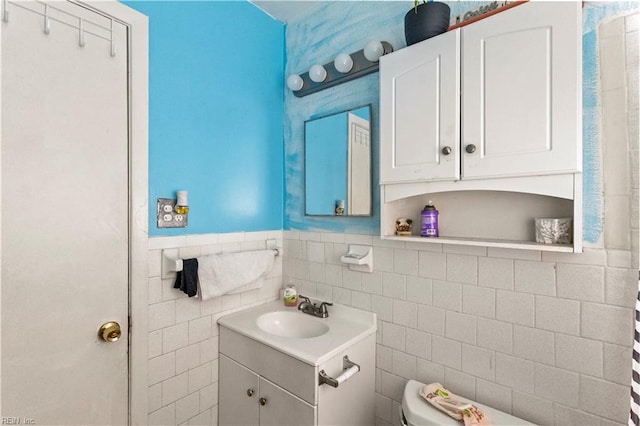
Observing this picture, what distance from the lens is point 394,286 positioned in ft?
4.84

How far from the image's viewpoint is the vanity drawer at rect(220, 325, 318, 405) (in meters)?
1.18

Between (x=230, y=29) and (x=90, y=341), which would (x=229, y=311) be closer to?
(x=90, y=341)

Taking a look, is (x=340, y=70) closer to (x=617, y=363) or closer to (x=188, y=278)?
(x=188, y=278)

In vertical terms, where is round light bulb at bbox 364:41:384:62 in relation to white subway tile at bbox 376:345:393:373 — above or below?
above

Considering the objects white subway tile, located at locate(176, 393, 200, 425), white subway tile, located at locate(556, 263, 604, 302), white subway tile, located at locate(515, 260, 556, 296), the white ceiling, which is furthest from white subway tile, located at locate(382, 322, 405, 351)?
the white ceiling

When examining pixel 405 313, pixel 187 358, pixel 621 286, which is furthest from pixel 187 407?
pixel 621 286

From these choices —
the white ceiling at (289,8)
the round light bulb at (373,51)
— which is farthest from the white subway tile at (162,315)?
the white ceiling at (289,8)

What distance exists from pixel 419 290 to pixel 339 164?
0.80 meters

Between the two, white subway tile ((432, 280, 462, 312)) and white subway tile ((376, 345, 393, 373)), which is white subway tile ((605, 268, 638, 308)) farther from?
white subway tile ((376, 345, 393, 373))

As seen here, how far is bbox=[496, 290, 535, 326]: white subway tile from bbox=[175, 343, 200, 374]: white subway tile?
4.73 ft

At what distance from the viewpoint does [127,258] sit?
128 cm

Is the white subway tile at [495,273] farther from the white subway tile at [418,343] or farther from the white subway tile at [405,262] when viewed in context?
the white subway tile at [418,343]

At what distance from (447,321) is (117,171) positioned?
160cm

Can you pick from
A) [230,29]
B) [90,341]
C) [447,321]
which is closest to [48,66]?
[230,29]
